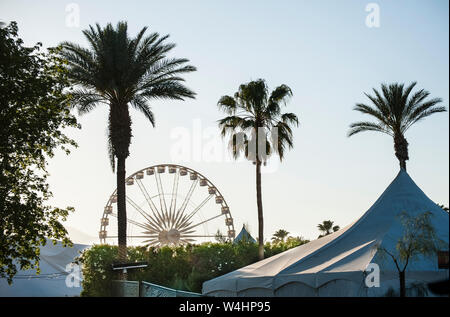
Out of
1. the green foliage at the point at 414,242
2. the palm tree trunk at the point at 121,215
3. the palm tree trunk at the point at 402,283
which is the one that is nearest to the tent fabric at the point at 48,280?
the palm tree trunk at the point at 121,215

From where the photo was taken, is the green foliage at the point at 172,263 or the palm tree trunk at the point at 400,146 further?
the green foliage at the point at 172,263

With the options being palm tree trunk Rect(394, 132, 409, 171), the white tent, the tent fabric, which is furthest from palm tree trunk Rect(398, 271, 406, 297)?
the tent fabric

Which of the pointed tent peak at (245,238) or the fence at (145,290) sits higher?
the pointed tent peak at (245,238)

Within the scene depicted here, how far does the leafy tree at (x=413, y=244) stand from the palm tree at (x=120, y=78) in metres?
15.1

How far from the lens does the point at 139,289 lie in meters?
19.0

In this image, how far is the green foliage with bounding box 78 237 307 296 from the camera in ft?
98.4

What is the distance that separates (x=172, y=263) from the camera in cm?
3177

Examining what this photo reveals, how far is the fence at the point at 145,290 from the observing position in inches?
665

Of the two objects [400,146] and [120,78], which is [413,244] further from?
[120,78]

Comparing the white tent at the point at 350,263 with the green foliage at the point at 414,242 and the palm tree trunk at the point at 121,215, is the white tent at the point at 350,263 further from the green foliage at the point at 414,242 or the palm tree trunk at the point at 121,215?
the palm tree trunk at the point at 121,215

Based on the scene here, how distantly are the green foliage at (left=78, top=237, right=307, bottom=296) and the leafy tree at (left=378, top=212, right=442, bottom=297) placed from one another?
52.3 ft

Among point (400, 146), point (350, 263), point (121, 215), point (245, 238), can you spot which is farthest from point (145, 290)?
point (245, 238)

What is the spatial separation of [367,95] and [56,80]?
11425 millimetres

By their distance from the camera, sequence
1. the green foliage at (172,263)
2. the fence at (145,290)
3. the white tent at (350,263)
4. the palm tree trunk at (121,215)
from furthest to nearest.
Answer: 1. the green foliage at (172,263)
2. the palm tree trunk at (121,215)
3. the fence at (145,290)
4. the white tent at (350,263)
